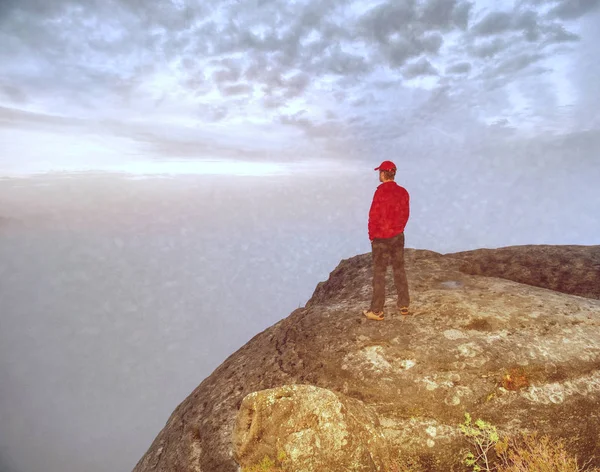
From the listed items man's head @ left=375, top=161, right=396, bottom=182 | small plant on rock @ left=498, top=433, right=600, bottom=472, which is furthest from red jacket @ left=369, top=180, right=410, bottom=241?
small plant on rock @ left=498, top=433, right=600, bottom=472

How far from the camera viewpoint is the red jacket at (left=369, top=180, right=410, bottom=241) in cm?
889

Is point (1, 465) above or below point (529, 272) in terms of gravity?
below

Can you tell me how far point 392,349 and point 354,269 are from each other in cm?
629

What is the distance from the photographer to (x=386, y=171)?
905cm

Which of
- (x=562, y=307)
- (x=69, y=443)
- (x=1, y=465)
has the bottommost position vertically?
(x=69, y=443)

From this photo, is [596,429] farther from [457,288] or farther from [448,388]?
[457,288]

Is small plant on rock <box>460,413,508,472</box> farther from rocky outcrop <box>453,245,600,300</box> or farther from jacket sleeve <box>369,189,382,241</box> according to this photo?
rocky outcrop <box>453,245,600,300</box>

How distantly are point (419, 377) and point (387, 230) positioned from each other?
11.3 feet

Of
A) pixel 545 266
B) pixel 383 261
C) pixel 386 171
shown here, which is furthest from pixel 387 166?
pixel 545 266

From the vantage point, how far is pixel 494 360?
7.58 m

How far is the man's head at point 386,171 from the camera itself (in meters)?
9.05

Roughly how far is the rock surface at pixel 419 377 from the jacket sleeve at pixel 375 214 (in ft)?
7.86

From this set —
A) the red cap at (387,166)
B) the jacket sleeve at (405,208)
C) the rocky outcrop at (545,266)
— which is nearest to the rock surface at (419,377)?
the jacket sleeve at (405,208)

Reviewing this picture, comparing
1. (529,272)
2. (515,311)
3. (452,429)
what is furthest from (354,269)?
(452,429)
